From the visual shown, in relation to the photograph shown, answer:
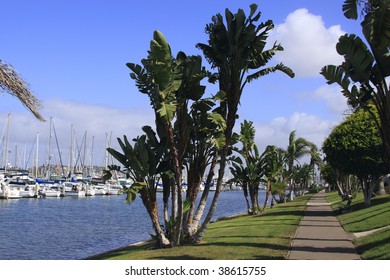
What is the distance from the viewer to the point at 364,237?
590 inches

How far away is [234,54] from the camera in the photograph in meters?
14.8

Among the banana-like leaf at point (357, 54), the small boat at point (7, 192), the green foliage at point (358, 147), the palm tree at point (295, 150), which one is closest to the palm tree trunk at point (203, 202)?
the banana-like leaf at point (357, 54)

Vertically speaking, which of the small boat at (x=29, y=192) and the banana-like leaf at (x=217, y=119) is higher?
the banana-like leaf at (x=217, y=119)

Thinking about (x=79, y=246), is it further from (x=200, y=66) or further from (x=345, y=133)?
(x=345, y=133)

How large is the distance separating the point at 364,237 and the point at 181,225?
5.96 m

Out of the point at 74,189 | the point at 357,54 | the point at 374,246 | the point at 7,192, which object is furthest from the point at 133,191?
the point at 74,189

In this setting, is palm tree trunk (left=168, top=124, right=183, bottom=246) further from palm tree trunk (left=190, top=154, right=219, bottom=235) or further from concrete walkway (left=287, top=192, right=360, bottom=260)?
concrete walkway (left=287, top=192, right=360, bottom=260)

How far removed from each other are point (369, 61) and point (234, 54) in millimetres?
4134

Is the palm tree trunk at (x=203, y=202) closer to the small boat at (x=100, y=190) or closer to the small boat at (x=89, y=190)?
the small boat at (x=89, y=190)

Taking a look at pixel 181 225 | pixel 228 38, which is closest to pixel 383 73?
pixel 228 38

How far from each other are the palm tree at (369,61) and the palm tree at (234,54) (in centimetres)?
229

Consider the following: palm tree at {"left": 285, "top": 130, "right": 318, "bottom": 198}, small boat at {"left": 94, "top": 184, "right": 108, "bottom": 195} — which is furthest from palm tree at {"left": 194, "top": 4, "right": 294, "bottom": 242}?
small boat at {"left": 94, "top": 184, "right": 108, "bottom": 195}

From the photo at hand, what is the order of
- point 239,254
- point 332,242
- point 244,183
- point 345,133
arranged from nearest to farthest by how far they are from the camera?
point 239,254 < point 332,242 < point 345,133 < point 244,183

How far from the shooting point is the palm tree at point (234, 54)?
14.6m
